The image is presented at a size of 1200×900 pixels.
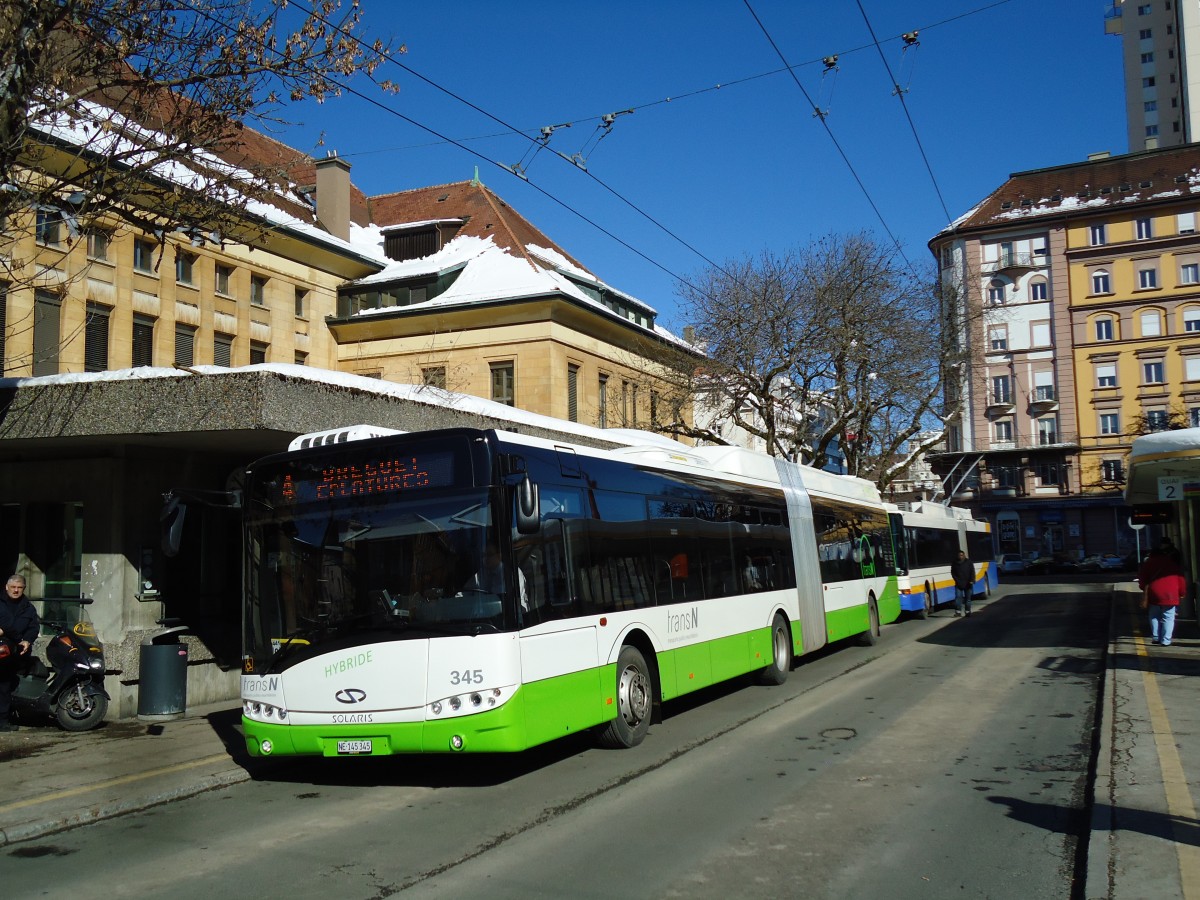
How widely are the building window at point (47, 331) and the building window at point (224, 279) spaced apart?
6983 millimetres

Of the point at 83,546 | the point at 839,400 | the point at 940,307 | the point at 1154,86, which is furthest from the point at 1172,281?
the point at 83,546

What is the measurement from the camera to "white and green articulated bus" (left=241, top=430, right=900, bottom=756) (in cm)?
839

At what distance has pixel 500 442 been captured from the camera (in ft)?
29.2

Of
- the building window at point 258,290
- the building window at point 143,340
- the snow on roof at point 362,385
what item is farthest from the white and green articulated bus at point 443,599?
the building window at point 258,290

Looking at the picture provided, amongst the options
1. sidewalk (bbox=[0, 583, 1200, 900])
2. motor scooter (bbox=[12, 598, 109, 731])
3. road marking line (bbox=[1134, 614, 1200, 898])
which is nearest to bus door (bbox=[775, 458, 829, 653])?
sidewalk (bbox=[0, 583, 1200, 900])

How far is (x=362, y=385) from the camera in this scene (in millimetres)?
13344

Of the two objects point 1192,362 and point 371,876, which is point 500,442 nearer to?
point 371,876

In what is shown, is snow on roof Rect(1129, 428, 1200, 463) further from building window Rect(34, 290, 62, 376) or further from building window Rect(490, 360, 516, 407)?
building window Rect(490, 360, 516, 407)

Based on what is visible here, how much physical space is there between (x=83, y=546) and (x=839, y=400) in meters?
26.0

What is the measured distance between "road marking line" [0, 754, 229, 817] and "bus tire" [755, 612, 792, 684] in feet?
24.6

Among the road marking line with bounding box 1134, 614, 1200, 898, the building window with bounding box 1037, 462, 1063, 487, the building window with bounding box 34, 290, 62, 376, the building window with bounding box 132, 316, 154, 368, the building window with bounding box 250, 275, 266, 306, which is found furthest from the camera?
the building window with bounding box 1037, 462, 1063, 487

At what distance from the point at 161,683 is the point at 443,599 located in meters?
5.03

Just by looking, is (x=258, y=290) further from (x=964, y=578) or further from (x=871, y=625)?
(x=871, y=625)

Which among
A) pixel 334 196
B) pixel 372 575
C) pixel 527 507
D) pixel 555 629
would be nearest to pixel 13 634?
pixel 372 575
